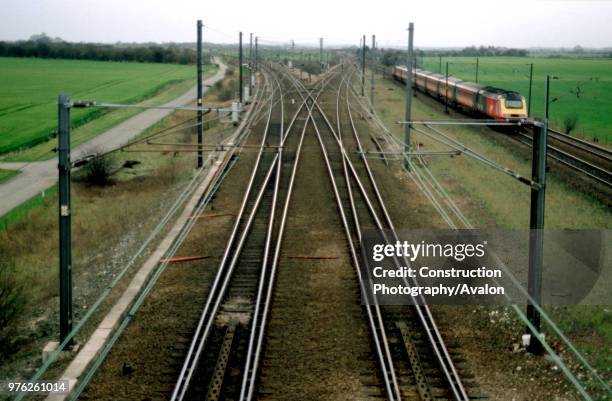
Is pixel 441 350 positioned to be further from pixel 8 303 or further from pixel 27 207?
pixel 27 207

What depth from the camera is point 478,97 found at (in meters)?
42.6

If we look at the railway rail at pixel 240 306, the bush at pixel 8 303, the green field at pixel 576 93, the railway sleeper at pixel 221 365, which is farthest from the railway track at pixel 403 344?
the green field at pixel 576 93

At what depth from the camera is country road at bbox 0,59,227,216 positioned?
2934 cm

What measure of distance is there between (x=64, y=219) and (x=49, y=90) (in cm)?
6677

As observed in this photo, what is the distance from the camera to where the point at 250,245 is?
1692 cm

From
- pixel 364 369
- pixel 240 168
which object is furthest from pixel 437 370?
pixel 240 168

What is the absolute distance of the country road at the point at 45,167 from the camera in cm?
2934

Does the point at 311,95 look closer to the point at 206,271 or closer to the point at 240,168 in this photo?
the point at 240,168

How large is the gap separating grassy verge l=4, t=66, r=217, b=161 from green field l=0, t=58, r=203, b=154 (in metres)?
0.56

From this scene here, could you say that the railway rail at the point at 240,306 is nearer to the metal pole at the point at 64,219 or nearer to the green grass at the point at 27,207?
the metal pole at the point at 64,219

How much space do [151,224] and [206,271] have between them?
5389 millimetres

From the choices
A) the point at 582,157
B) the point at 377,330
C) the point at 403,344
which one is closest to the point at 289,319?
the point at 377,330

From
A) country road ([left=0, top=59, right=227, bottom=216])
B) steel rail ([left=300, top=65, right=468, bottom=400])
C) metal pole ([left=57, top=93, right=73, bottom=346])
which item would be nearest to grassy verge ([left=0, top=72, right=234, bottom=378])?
metal pole ([left=57, top=93, right=73, bottom=346])

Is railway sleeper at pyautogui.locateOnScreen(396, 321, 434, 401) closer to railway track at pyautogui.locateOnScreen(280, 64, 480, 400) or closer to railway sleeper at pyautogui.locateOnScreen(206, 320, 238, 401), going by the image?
railway track at pyautogui.locateOnScreen(280, 64, 480, 400)
